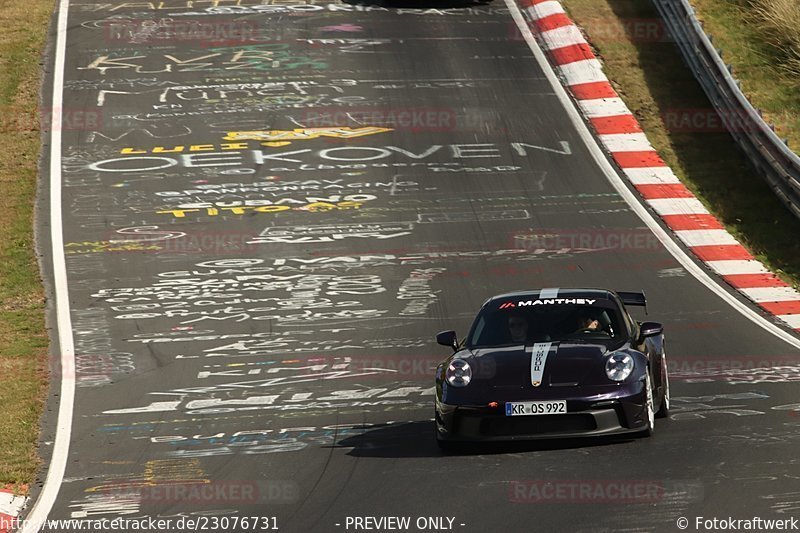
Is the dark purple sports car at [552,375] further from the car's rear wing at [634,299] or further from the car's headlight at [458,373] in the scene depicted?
the car's rear wing at [634,299]

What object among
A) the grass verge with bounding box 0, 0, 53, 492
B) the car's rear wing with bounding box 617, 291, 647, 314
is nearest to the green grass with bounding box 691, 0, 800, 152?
the car's rear wing with bounding box 617, 291, 647, 314

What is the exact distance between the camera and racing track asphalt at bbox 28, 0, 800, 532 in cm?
858

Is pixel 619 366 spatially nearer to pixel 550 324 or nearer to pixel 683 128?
pixel 550 324

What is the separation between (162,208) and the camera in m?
18.1

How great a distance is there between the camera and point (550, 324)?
10.3 m

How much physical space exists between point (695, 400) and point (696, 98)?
11.6 meters

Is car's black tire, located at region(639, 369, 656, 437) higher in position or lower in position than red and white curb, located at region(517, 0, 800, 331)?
higher

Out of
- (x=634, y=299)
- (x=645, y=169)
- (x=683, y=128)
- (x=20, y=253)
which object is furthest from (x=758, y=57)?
(x=20, y=253)

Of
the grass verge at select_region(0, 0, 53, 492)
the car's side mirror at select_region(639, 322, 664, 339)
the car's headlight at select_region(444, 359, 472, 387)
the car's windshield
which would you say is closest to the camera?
the car's headlight at select_region(444, 359, 472, 387)

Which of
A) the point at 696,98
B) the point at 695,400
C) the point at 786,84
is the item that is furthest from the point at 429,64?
the point at 695,400

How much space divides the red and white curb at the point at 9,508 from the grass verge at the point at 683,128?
34.3 feet

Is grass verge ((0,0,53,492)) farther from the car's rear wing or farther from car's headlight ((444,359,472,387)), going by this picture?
the car's rear wing

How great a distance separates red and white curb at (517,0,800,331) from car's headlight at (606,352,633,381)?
17.5ft

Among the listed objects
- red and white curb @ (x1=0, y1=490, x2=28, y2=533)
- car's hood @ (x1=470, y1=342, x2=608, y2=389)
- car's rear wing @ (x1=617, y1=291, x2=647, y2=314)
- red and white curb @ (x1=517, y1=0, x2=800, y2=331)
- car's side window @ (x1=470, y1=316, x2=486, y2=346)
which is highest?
car's hood @ (x1=470, y1=342, x2=608, y2=389)
